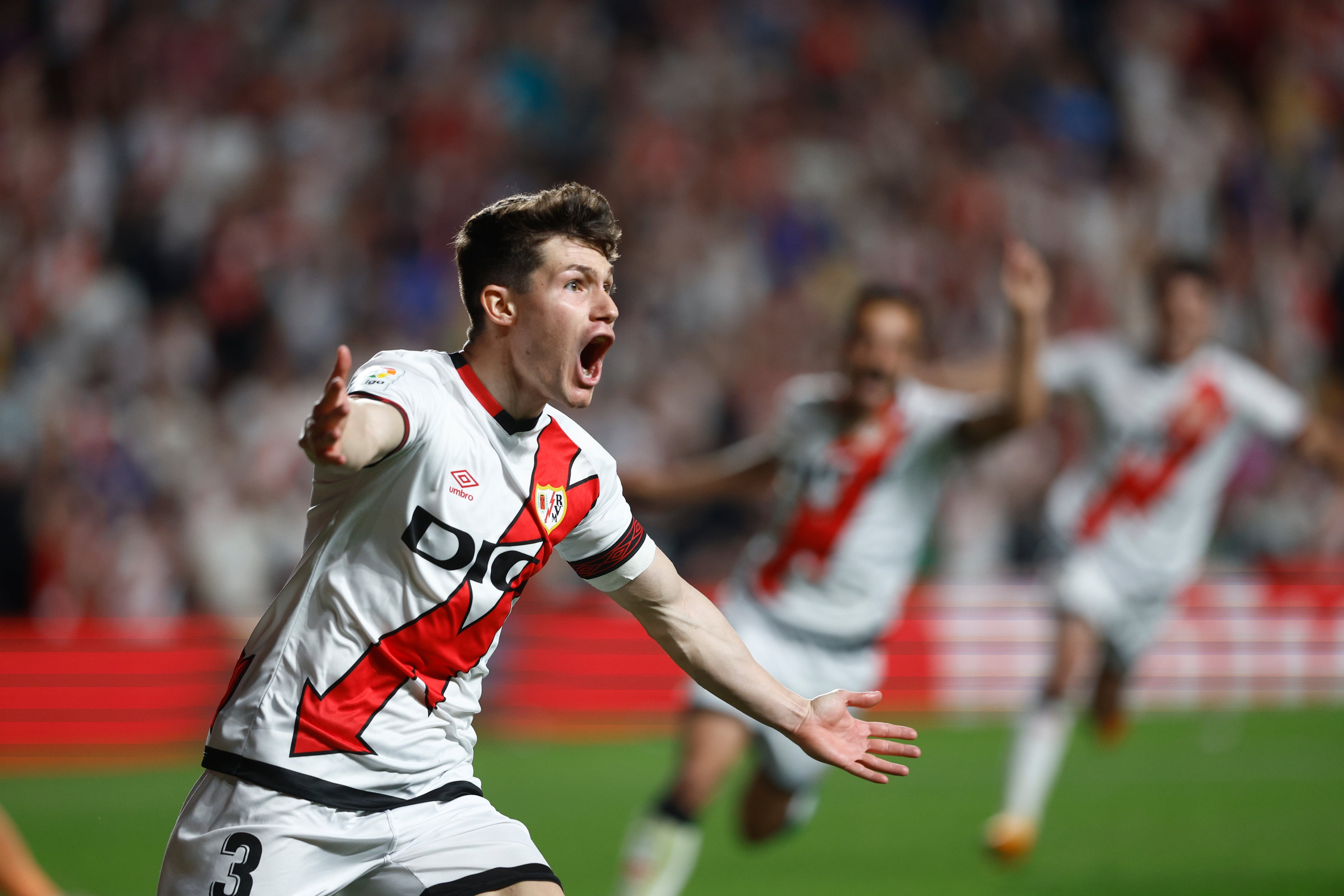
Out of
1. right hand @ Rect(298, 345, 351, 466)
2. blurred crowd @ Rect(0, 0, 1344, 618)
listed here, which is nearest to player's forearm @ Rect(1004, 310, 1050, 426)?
right hand @ Rect(298, 345, 351, 466)

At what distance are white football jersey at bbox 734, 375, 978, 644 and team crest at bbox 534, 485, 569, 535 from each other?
2.92 m

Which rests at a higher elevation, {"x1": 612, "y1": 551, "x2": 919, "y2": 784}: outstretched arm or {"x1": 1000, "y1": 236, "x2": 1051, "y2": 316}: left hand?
{"x1": 1000, "y1": 236, "x2": 1051, "y2": 316}: left hand

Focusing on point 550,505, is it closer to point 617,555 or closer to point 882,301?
point 617,555

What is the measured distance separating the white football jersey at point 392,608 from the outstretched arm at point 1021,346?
9.66 ft

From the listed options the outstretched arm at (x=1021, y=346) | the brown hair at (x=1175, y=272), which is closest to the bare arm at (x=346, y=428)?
the outstretched arm at (x=1021, y=346)

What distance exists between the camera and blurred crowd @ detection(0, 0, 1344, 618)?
44.3 feet

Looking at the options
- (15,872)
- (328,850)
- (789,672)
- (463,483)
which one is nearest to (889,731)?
(463,483)

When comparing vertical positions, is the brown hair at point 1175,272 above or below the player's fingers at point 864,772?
above

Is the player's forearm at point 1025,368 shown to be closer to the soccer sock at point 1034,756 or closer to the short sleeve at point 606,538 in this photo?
the soccer sock at point 1034,756

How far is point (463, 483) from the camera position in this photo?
3.62m

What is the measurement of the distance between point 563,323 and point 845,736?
132cm

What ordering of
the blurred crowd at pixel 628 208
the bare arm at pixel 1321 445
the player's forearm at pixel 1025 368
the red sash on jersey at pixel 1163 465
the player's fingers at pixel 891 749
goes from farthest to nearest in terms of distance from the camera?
1. the blurred crowd at pixel 628 208
2. the red sash on jersey at pixel 1163 465
3. the bare arm at pixel 1321 445
4. the player's forearm at pixel 1025 368
5. the player's fingers at pixel 891 749

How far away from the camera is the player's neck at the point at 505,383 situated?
12.4 ft

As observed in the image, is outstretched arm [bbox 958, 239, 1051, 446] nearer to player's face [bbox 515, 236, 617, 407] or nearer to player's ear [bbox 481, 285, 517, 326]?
player's face [bbox 515, 236, 617, 407]
